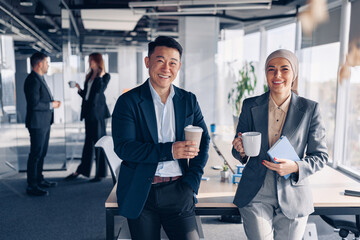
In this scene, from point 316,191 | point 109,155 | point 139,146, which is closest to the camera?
point 139,146

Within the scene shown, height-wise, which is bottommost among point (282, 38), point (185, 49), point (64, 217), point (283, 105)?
point (64, 217)

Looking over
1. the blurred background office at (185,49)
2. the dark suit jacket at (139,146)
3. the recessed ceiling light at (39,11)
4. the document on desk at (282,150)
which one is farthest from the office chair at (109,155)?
the recessed ceiling light at (39,11)

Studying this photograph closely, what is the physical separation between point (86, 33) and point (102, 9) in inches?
38.6

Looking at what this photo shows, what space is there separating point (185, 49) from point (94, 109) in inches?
118

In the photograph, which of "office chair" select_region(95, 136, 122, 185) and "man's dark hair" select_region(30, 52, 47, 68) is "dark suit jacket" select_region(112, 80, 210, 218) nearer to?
"office chair" select_region(95, 136, 122, 185)

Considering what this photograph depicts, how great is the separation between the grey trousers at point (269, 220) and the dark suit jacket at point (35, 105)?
3320mm

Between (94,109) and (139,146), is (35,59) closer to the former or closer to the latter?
(94,109)

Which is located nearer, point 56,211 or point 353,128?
point 56,211

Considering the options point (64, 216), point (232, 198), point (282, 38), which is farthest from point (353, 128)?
point (64, 216)

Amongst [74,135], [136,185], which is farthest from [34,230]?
[74,135]

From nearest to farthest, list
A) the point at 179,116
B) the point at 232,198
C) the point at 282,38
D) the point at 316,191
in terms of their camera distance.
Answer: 1. the point at 179,116
2. the point at 232,198
3. the point at 316,191
4. the point at 282,38

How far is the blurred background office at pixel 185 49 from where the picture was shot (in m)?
5.20

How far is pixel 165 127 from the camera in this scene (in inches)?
62.6

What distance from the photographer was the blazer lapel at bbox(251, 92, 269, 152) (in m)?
1.68
